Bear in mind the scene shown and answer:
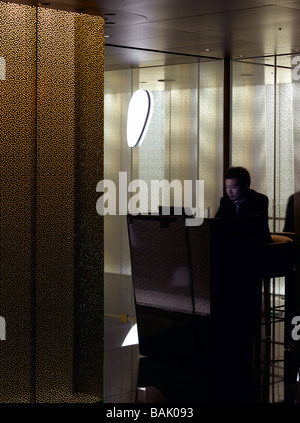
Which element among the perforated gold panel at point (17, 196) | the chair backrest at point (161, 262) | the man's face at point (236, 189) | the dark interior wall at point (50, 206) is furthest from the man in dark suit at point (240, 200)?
the perforated gold panel at point (17, 196)

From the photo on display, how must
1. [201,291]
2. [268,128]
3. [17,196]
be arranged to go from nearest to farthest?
[17,196], [201,291], [268,128]

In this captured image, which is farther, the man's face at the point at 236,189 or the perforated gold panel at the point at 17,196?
the man's face at the point at 236,189

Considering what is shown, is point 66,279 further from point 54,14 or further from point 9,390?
point 54,14

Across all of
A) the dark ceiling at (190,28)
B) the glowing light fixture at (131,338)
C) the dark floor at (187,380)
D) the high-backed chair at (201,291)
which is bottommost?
the dark floor at (187,380)

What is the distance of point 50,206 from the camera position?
479cm

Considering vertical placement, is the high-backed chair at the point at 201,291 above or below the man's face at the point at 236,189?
below

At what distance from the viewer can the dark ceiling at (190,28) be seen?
16.5 feet

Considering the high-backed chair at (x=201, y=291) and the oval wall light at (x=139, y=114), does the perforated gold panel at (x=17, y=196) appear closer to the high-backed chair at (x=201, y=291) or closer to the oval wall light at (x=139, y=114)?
the high-backed chair at (x=201, y=291)

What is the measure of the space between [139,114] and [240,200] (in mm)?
1380

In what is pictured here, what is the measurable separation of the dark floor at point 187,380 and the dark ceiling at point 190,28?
8.25 ft

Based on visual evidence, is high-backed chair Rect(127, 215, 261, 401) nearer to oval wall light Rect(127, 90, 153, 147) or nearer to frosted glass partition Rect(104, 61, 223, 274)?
oval wall light Rect(127, 90, 153, 147)

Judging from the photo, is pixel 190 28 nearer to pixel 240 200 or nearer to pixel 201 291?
pixel 240 200

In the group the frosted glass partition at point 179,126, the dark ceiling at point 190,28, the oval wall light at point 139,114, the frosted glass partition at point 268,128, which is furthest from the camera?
the frosted glass partition at point 179,126

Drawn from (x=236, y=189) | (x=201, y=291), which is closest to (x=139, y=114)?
(x=236, y=189)
